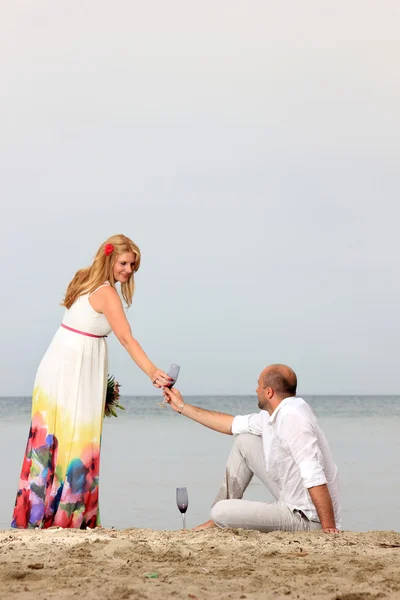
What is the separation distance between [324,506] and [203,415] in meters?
1.10

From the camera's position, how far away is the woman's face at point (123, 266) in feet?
16.6

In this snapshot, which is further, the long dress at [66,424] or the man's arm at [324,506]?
the long dress at [66,424]

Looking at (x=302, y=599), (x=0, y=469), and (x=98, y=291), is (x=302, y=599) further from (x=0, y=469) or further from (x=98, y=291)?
(x=0, y=469)

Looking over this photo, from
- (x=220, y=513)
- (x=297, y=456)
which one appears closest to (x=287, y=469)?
(x=297, y=456)

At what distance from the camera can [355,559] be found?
3945 mm

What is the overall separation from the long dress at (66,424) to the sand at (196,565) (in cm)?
35

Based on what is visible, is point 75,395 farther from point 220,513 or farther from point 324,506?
point 324,506

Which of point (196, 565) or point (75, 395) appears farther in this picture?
point (75, 395)

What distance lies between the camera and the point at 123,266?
507cm

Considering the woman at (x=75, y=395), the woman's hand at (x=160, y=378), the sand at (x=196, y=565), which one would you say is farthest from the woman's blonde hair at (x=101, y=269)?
the sand at (x=196, y=565)

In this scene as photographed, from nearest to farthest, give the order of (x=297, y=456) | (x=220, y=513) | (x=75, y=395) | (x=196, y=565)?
1. (x=196, y=565)
2. (x=297, y=456)
3. (x=220, y=513)
4. (x=75, y=395)

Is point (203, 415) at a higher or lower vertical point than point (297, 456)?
higher

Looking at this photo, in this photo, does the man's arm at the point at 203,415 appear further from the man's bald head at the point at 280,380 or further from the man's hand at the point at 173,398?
the man's bald head at the point at 280,380

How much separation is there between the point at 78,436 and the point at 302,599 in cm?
216
